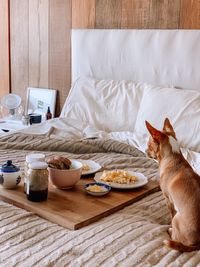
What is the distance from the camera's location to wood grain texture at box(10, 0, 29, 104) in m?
3.82

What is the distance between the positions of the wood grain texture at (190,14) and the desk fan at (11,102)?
68.6 inches

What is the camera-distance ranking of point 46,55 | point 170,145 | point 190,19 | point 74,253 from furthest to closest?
point 46,55 → point 190,19 → point 170,145 → point 74,253

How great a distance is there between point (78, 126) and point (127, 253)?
1623 mm

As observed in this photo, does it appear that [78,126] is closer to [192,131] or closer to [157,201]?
[192,131]

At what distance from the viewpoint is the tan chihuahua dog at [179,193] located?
3.95 ft

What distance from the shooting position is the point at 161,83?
109 inches

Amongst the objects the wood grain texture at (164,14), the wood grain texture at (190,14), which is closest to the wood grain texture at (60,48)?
the wood grain texture at (164,14)

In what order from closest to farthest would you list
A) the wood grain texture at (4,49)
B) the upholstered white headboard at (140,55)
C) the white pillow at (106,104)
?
1. the upholstered white headboard at (140,55)
2. the white pillow at (106,104)
3. the wood grain texture at (4,49)

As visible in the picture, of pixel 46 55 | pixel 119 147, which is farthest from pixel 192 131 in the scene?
pixel 46 55

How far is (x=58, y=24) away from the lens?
3.55 metres

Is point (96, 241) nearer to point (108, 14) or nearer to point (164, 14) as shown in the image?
point (164, 14)

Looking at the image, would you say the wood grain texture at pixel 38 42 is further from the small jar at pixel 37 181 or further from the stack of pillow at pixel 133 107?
the small jar at pixel 37 181

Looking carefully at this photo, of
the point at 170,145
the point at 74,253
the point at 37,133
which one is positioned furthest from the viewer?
the point at 37,133

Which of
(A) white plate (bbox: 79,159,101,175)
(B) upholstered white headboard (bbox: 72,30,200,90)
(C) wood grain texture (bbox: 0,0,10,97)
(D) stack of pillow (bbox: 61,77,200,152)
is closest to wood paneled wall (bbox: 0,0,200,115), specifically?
(C) wood grain texture (bbox: 0,0,10,97)
